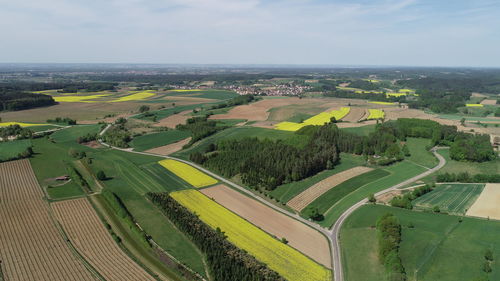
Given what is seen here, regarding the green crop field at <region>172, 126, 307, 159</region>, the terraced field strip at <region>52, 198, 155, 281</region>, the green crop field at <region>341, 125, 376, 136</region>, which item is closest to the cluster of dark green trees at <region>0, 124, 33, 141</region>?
the green crop field at <region>172, 126, 307, 159</region>

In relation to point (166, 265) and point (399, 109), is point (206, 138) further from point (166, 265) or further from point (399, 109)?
point (399, 109)

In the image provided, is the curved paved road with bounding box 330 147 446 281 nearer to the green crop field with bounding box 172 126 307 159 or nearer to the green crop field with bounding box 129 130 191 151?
the green crop field with bounding box 172 126 307 159

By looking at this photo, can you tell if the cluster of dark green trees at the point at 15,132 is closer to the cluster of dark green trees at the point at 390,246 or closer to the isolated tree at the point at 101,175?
the isolated tree at the point at 101,175

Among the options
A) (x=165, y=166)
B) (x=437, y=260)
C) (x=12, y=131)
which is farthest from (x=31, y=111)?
(x=437, y=260)

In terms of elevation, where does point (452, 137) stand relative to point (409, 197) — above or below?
above

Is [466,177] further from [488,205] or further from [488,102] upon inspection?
[488,102]

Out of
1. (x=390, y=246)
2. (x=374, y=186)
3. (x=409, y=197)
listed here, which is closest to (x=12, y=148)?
(x=374, y=186)

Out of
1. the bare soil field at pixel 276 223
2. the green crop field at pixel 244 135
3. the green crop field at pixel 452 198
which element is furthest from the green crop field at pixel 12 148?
the green crop field at pixel 452 198
